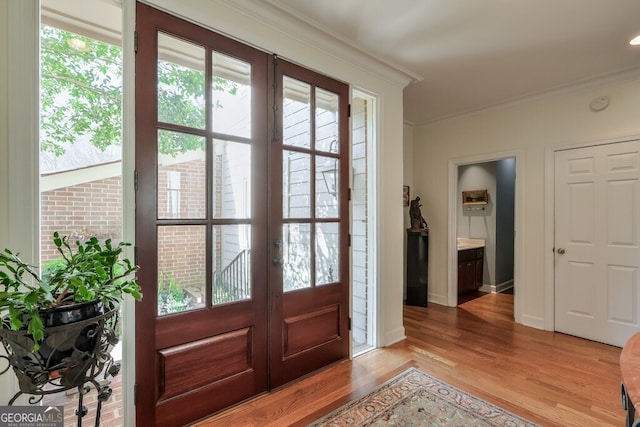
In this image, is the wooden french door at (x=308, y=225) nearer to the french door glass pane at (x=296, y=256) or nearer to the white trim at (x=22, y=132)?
the french door glass pane at (x=296, y=256)

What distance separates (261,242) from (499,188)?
4.48 meters

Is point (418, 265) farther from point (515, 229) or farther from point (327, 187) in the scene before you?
point (327, 187)

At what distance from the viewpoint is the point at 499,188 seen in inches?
197

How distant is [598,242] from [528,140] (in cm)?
125

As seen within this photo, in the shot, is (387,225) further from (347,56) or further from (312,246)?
(347,56)

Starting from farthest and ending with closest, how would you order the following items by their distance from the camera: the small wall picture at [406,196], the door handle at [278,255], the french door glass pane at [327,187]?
the small wall picture at [406,196]
the french door glass pane at [327,187]
the door handle at [278,255]

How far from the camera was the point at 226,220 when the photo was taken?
6.24 feet

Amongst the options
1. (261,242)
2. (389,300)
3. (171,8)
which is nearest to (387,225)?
(389,300)

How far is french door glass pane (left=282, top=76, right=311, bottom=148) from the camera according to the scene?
2.20m

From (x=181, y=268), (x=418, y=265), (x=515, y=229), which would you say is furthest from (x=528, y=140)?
(x=181, y=268)

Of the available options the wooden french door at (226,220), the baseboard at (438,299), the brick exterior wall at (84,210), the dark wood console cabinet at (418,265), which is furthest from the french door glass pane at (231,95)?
the baseboard at (438,299)

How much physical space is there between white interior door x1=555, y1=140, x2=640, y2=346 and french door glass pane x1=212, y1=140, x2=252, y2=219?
127 inches

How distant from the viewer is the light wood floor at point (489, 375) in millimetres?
1883

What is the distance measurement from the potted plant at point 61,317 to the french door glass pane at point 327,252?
1.46 m
